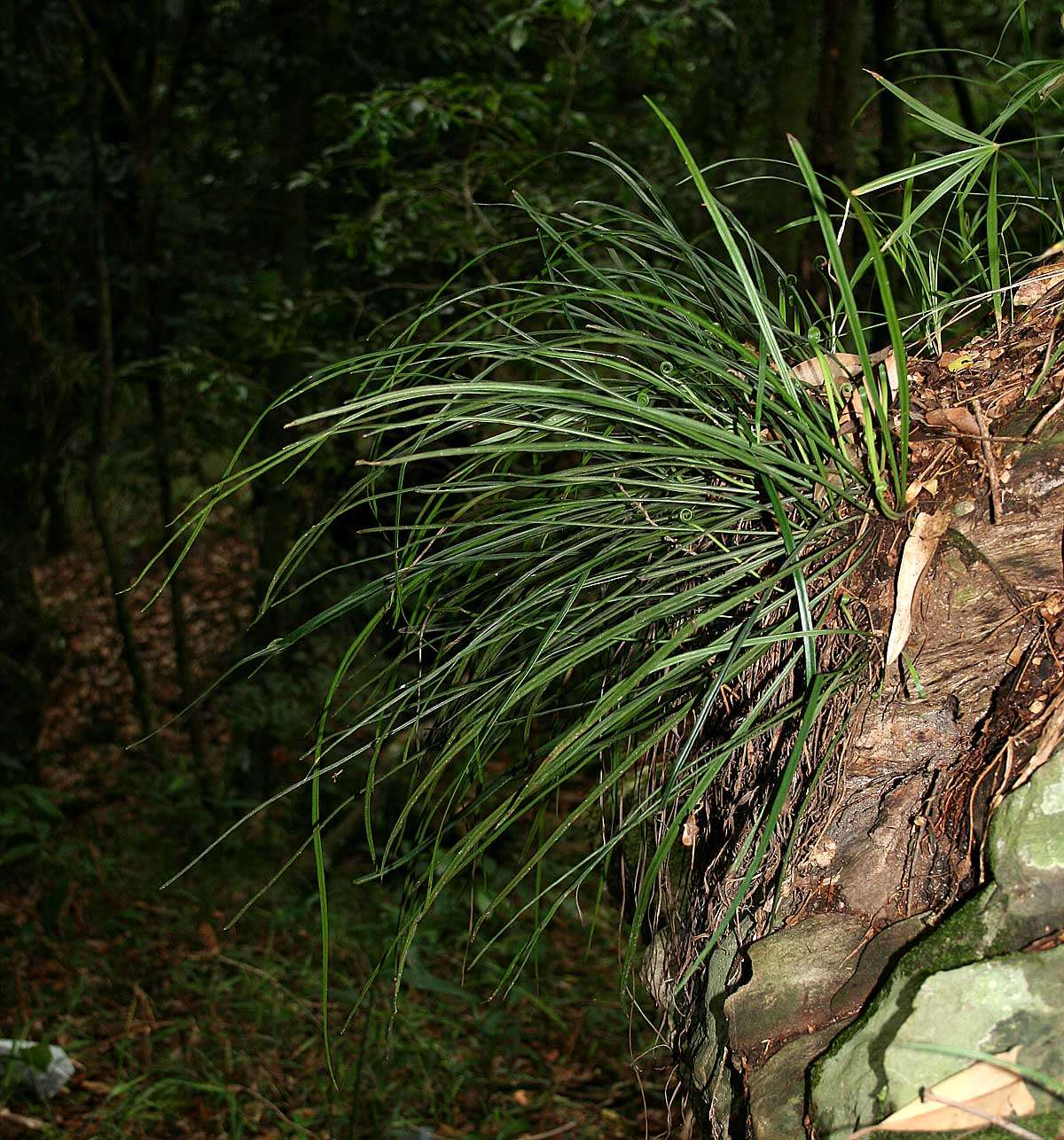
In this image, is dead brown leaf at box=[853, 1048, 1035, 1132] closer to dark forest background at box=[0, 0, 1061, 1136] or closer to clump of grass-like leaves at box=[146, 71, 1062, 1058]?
clump of grass-like leaves at box=[146, 71, 1062, 1058]

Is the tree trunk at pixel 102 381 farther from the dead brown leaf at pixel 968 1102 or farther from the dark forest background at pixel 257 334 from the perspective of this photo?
the dead brown leaf at pixel 968 1102

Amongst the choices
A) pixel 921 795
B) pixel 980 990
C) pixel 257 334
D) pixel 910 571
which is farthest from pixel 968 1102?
pixel 257 334

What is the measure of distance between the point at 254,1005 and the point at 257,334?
2164mm

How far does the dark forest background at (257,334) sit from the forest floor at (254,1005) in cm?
1

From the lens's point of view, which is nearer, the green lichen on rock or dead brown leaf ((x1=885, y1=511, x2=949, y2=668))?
the green lichen on rock

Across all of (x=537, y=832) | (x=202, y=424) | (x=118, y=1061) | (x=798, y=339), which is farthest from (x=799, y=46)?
(x=118, y=1061)

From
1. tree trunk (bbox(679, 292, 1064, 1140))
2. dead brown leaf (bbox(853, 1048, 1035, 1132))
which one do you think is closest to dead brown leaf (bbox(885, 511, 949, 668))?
tree trunk (bbox(679, 292, 1064, 1140))

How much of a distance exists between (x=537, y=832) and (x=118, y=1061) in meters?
2.33

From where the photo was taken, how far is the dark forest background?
9.86 feet

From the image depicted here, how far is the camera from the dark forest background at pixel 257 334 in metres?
3.01

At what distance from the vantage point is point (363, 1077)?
111 inches

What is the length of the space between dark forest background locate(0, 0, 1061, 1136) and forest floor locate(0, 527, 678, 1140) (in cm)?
1

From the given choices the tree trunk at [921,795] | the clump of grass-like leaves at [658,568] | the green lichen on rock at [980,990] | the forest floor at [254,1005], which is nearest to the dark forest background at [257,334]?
the forest floor at [254,1005]

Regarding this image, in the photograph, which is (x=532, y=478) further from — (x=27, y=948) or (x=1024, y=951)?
(x=27, y=948)
